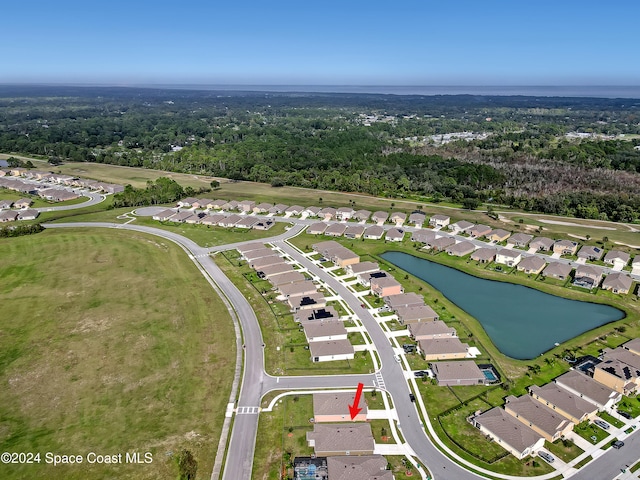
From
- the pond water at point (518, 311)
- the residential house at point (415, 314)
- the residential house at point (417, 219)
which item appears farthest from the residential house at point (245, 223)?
the residential house at point (415, 314)

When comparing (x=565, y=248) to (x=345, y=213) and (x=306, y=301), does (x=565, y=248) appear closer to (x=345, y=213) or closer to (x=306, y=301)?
(x=345, y=213)

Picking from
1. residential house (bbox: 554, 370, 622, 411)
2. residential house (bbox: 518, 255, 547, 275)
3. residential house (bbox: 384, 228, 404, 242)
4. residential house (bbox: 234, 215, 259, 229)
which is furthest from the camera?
residential house (bbox: 234, 215, 259, 229)

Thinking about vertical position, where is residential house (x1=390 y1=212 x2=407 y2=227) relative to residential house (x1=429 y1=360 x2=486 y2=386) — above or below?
above

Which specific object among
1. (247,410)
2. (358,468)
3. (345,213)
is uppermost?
(345,213)

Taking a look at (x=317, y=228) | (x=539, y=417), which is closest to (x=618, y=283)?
(x=539, y=417)

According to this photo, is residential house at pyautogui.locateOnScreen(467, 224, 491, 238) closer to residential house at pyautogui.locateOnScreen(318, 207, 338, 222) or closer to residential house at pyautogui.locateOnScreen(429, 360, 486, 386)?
residential house at pyautogui.locateOnScreen(318, 207, 338, 222)

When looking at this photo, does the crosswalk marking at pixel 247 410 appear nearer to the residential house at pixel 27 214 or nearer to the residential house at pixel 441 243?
the residential house at pixel 441 243

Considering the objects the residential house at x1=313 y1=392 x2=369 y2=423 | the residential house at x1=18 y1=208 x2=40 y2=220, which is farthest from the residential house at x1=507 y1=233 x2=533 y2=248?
the residential house at x1=18 y1=208 x2=40 y2=220
